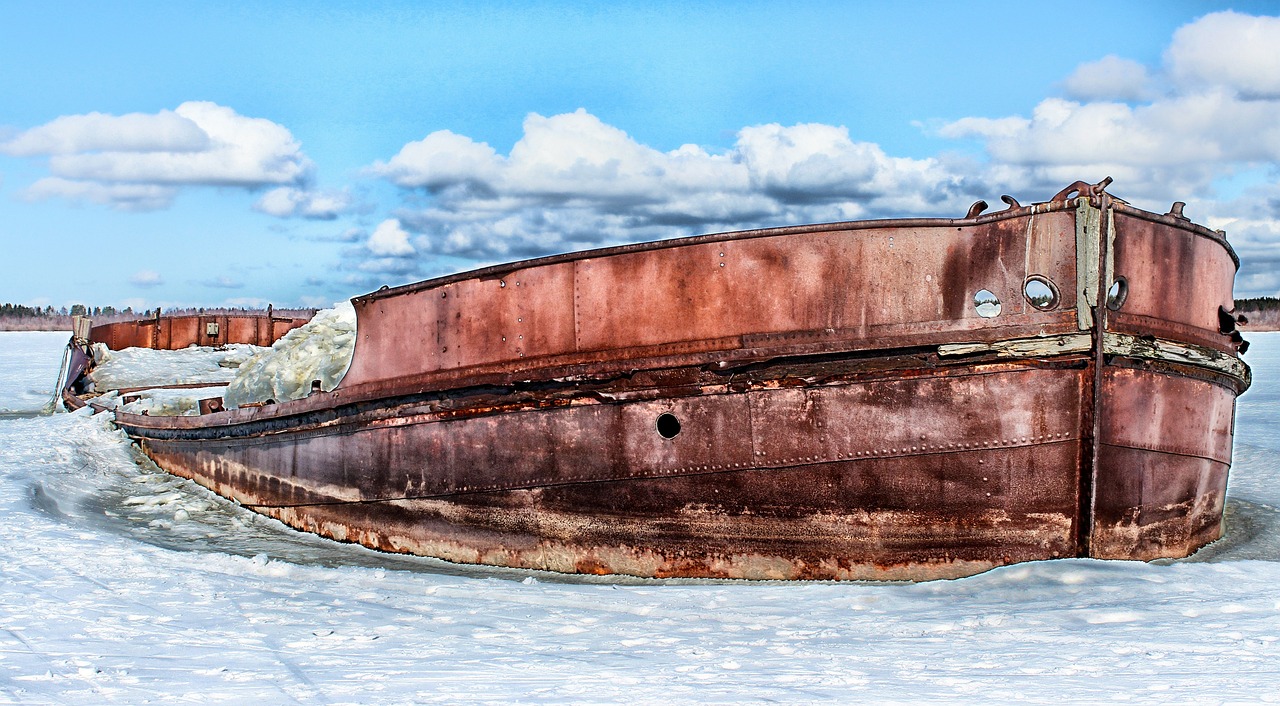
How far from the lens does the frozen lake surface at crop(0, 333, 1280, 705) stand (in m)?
3.20

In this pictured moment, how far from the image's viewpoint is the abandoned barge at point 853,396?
5137 mm

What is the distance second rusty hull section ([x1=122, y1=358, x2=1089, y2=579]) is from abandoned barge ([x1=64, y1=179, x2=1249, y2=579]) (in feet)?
0.04

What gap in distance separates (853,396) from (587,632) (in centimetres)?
189

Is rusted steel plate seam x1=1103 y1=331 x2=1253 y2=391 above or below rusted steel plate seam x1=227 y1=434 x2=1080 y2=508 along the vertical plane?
above

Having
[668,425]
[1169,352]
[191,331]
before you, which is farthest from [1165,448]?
[191,331]

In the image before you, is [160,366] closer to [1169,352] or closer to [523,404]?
[523,404]

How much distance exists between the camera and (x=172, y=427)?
30.2 ft

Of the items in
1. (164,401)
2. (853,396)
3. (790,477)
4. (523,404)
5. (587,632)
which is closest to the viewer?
(587,632)

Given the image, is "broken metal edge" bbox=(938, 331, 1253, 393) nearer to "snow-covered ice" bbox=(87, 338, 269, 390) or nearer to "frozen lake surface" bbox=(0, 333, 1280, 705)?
"frozen lake surface" bbox=(0, 333, 1280, 705)

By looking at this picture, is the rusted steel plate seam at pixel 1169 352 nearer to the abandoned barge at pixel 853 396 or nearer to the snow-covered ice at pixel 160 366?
the abandoned barge at pixel 853 396

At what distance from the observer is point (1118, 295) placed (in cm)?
530

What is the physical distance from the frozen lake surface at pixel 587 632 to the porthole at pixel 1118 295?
133 centimetres

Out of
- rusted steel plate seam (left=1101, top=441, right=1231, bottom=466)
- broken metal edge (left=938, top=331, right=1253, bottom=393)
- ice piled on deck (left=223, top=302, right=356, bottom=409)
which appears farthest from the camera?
ice piled on deck (left=223, top=302, right=356, bottom=409)

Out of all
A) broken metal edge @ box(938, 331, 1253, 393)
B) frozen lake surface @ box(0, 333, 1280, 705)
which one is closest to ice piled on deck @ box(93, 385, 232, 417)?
frozen lake surface @ box(0, 333, 1280, 705)
